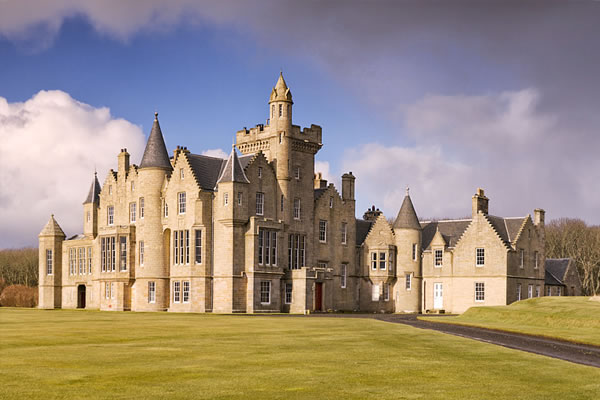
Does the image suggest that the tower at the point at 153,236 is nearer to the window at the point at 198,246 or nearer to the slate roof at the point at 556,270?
the window at the point at 198,246

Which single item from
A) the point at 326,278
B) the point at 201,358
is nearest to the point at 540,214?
the point at 326,278

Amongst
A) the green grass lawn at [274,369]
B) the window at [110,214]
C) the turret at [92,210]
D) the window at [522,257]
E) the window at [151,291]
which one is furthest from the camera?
the turret at [92,210]

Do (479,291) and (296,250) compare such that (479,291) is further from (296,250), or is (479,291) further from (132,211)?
(132,211)

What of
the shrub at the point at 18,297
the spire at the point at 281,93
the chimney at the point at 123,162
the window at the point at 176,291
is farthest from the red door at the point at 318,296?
the shrub at the point at 18,297

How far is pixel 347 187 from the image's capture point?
75.9 m

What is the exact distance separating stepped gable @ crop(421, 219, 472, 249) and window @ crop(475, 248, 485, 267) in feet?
12.3

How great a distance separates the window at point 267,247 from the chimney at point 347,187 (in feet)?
41.5

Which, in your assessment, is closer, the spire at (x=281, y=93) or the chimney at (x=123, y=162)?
the spire at (x=281, y=93)

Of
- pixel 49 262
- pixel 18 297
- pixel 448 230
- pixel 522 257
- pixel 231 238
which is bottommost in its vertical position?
pixel 18 297

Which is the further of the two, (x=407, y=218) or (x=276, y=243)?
(x=407, y=218)

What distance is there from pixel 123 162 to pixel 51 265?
17.8 metres

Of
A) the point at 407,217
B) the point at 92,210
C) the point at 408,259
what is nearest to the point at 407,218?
the point at 407,217

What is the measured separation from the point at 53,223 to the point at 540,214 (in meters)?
53.6

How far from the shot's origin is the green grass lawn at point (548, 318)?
35.3 metres
